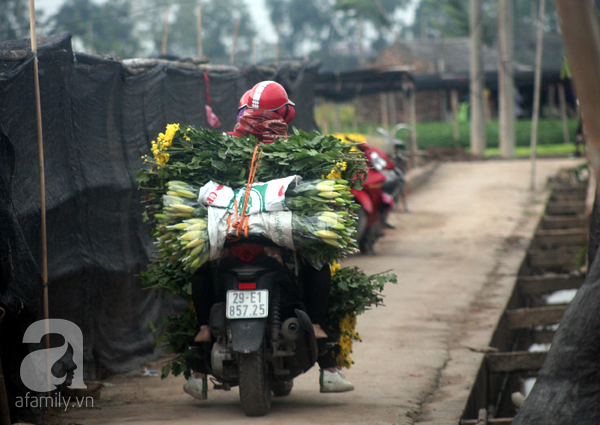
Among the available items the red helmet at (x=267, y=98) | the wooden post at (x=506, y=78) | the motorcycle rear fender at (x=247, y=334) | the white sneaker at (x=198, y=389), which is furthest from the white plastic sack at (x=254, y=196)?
the wooden post at (x=506, y=78)

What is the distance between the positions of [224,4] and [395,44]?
2910 centimetres

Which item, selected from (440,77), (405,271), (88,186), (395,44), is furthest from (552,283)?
(395,44)

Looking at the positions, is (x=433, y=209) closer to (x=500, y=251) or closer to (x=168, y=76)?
(x=500, y=251)

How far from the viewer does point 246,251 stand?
4.30m

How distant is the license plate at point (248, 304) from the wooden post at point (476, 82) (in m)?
24.8

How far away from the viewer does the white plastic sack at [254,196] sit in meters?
4.15

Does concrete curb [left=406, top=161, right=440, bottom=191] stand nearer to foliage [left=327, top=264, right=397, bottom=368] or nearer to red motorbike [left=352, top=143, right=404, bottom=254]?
red motorbike [left=352, top=143, right=404, bottom=254]

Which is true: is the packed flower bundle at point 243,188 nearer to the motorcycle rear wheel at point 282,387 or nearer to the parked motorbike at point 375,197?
the motorcycle rear wheel at point 282,387

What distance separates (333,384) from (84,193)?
225cm

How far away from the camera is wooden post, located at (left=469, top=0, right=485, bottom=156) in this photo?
2762cm

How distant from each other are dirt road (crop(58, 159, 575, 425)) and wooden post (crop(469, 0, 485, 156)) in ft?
46.3

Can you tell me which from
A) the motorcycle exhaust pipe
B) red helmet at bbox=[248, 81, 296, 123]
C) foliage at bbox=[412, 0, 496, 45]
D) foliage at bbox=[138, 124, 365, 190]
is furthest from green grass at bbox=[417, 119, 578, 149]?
the motorcycle exhaust pipe

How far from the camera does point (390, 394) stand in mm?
5180

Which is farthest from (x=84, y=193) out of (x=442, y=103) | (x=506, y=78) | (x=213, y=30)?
(x=213, y=30)
